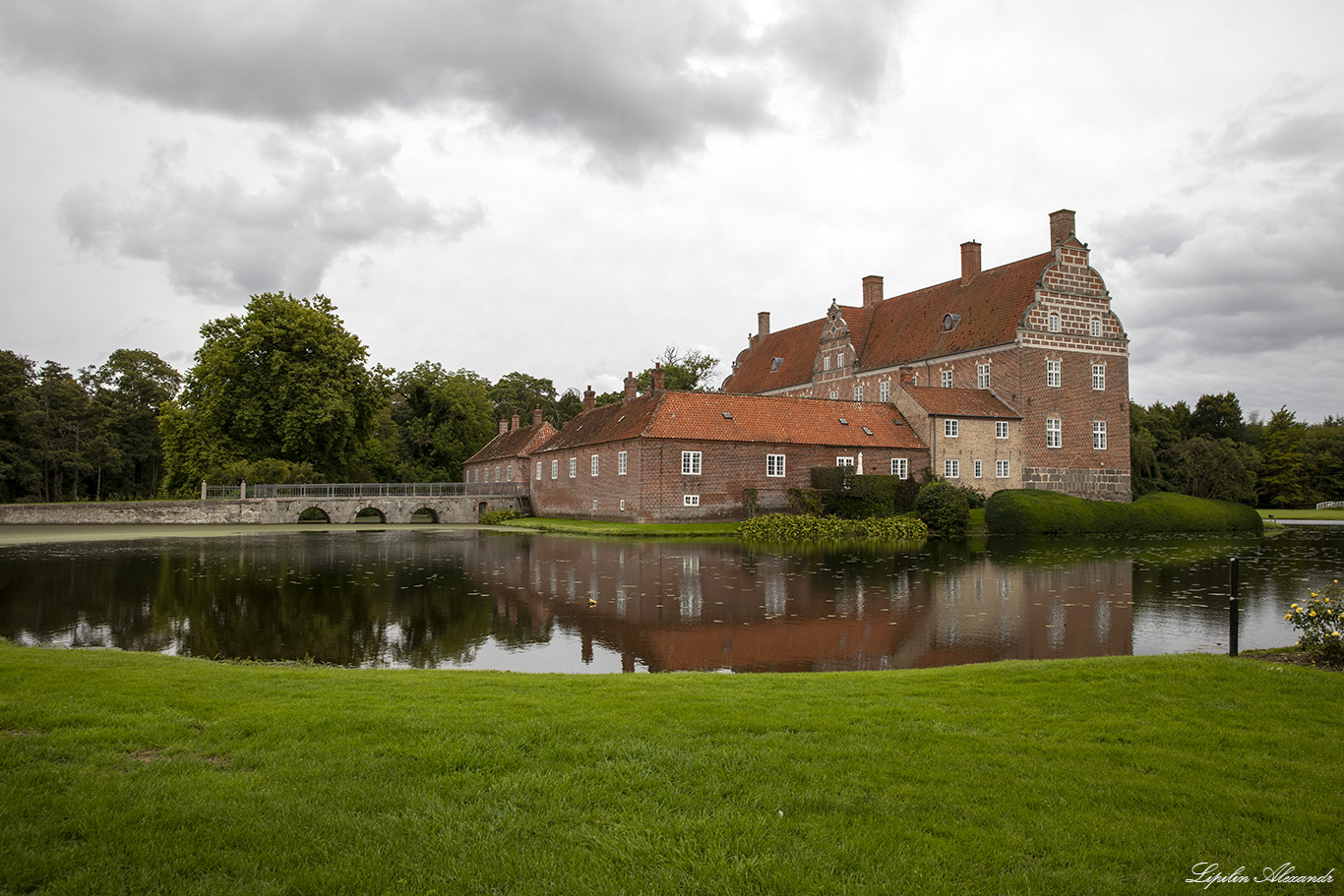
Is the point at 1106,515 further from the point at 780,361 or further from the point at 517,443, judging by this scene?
the point at 517,443

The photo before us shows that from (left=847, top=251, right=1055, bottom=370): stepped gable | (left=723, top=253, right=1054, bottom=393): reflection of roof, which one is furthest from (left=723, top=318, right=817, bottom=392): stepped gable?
(left=847, top=251, right=1055, bottom=370): stepped gable

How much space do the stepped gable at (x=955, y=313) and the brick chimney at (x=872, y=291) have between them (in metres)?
1.16

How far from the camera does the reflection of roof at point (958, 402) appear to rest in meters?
41.0

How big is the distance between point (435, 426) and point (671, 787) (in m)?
61.9

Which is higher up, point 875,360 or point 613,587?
point 875,360

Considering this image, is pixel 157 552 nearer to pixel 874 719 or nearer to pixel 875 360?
pixel 874 719

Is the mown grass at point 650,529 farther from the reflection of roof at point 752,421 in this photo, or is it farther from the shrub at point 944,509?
the shrub at point 944,509

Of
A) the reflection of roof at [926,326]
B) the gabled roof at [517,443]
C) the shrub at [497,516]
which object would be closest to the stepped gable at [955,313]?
the reflection of roof at [926,326]

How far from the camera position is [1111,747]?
16.8ft

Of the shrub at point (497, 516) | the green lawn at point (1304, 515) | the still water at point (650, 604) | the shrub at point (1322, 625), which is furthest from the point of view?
the green lawn at point (1304, 515)

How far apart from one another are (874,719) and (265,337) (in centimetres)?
4484

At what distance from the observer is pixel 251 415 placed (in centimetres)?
4341

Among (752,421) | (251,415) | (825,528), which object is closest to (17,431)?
(251,415)

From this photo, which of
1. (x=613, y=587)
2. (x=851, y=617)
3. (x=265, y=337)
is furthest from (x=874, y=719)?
(x=265, y=337)
